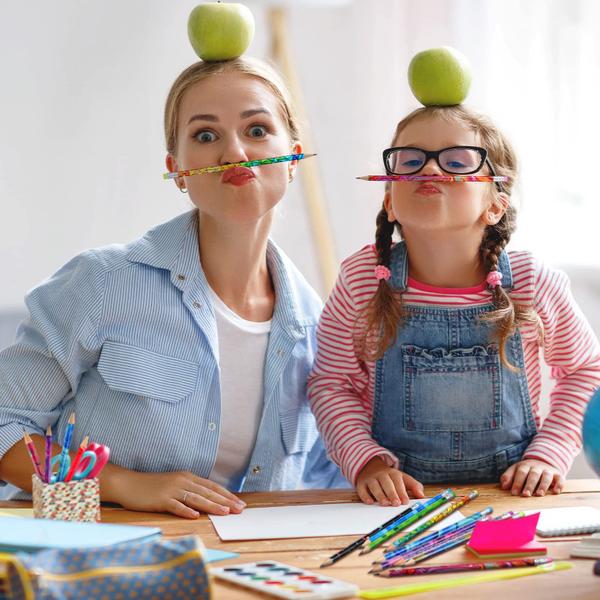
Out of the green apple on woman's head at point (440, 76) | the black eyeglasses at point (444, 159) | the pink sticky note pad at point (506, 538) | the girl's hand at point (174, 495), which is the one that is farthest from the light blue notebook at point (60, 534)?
the green apple on woman's head at point (440, 76)

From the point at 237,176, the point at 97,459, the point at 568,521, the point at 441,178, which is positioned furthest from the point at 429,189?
the point at 97,459

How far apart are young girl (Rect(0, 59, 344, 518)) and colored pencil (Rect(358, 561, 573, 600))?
0.43 meters

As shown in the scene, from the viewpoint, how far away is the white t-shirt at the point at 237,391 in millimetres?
1655

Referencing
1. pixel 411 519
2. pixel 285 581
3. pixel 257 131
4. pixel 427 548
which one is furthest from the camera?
pixel 257 131

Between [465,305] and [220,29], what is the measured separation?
1.98 feet

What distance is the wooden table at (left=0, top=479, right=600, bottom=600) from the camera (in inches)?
41.8

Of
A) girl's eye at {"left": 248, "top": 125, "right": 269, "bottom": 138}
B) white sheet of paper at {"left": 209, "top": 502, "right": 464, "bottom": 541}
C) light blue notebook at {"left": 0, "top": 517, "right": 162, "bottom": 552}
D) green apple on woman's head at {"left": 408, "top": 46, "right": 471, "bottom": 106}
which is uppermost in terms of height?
green apple on woman's head at {"left": 408, "top": 46, "right": 471, "bottom": 106}

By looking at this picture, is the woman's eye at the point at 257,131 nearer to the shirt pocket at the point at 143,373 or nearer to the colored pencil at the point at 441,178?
the colored pencil at the point at 441,178

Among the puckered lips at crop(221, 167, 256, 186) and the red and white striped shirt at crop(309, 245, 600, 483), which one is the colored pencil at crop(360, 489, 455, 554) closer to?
the red and white striped shirt at crop(309, 245, 600, 483)

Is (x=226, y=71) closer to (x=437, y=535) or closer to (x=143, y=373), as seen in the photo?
(x=143, y=373)

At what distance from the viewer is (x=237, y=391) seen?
5.45 feet

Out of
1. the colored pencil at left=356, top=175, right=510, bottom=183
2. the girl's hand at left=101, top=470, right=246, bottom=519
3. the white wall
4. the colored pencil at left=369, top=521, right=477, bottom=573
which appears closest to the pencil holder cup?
the girl's hand at left=101, top=470, right=246, bottom=519

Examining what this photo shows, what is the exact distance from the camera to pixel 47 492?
1.25 m

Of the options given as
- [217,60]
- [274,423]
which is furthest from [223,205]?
[274,423]
